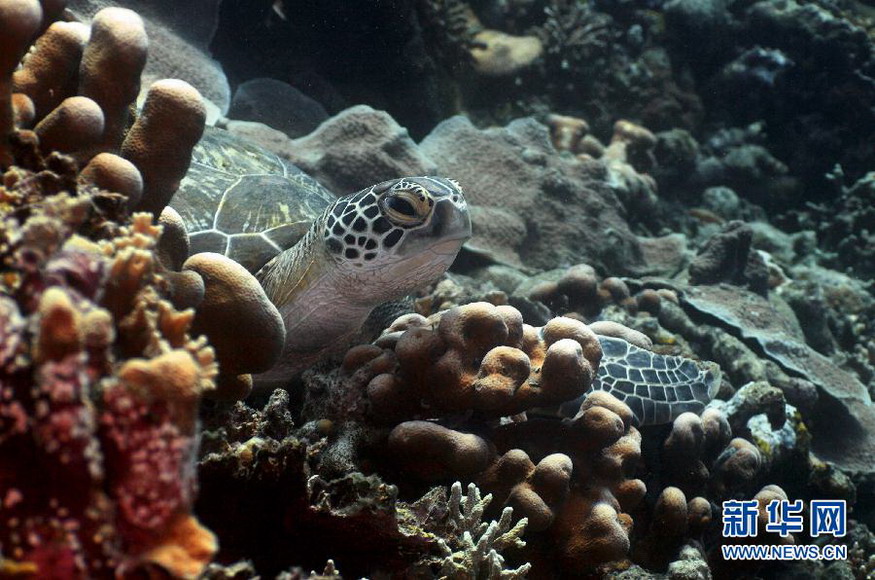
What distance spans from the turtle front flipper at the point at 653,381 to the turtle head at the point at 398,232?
3.29 feet

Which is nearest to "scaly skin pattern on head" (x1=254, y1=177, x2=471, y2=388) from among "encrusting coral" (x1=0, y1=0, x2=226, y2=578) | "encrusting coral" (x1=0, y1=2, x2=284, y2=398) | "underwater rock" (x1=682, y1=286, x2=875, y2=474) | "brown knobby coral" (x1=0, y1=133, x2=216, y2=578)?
"encrusting coral" (x1=0, y1=2, x2=284, y2=398)

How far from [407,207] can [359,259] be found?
32cm

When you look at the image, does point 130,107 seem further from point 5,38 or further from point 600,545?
point 600,545

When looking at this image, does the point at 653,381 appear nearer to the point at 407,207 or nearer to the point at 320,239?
the point at 407,207

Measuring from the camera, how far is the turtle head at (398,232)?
2.44m

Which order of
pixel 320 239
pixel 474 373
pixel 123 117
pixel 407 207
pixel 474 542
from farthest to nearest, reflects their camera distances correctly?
pixel 320 239 < pixel 407 207 < pixel 474 373 < pixel 474 542 < pixel 123 117

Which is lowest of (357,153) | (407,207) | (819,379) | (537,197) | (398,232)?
(819,379)

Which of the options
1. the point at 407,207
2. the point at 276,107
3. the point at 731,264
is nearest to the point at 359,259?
the point at 407,207

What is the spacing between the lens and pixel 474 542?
72.1 inches

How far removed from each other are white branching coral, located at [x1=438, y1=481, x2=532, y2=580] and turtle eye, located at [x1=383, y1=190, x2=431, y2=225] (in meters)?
1.14

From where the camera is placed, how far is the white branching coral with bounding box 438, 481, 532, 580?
5.40 ft

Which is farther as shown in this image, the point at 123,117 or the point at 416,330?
the point at 416,330

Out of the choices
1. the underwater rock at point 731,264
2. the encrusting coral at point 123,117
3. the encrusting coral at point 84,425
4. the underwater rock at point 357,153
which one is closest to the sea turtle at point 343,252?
the encrusting coral at point 123,117

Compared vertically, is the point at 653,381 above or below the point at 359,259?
below
